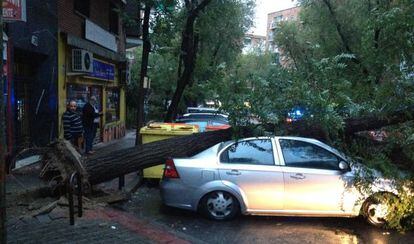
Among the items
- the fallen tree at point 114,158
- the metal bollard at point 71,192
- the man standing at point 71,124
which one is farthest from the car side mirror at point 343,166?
the man standing at point 71,124

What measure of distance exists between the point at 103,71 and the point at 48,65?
17.0 feet

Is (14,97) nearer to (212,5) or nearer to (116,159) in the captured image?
(116,159)

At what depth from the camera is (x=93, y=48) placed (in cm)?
1619

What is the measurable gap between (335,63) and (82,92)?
1054 cm

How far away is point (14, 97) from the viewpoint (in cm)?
1161

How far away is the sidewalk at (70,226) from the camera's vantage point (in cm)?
607

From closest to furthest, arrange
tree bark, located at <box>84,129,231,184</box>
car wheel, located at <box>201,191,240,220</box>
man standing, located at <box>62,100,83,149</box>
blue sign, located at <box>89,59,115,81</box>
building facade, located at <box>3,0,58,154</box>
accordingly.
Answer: car wheel, located at <box>201,191,240,220</box>
tree bark, located at <box>84,129,231,184</box>
building facade, located at <box>3,0,58,154</box>
man standing, located at <box>62,100,83,149</box>
blue sign, located at <box>89,59,115,81</box>

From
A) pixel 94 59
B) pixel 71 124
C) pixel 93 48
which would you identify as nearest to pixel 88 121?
pixel 71 124

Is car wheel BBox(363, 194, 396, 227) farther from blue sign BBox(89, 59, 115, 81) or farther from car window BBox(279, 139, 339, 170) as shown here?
blue sign BBox(89, 59, 115, 81)

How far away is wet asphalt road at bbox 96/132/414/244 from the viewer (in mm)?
7102

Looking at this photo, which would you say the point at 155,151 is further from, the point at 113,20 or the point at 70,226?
the point at 113,20

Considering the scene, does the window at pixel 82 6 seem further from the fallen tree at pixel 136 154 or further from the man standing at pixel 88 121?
the fallen tree at pixel 136 154

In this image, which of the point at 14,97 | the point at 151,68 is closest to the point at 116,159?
the point at 14,97

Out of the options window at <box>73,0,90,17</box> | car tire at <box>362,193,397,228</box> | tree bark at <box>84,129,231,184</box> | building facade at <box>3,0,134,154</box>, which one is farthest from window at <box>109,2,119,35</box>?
car tire at <box>362,193,397,228</box>
